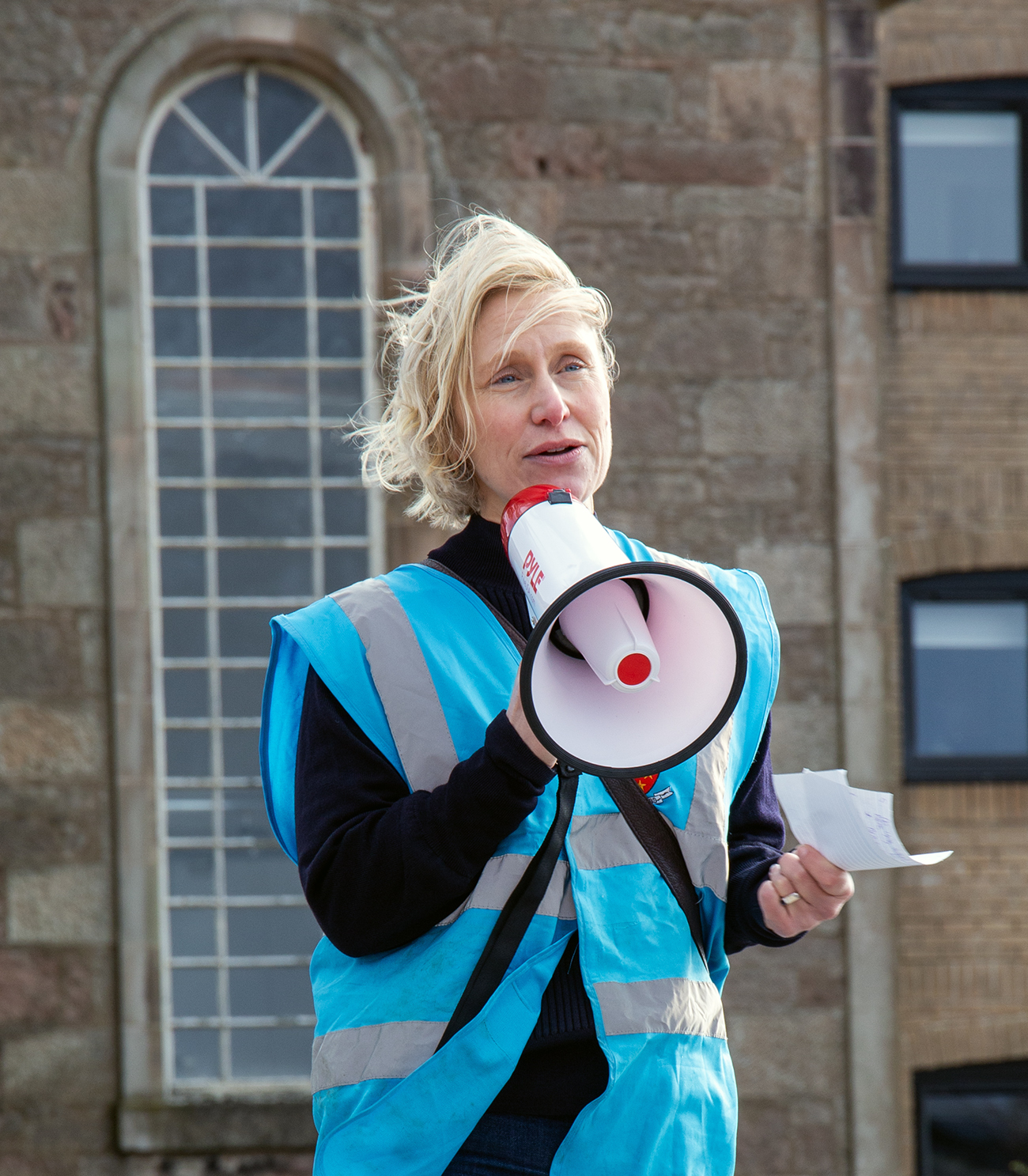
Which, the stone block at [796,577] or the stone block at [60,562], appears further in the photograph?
the stone block at [796,577]

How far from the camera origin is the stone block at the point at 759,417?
605cm

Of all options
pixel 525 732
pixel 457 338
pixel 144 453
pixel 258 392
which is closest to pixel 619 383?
pixel 258 392

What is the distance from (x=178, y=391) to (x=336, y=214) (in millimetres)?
1105

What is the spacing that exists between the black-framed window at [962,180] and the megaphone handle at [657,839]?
543cm

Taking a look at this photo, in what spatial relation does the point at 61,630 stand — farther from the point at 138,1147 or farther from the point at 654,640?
the point at 654,640

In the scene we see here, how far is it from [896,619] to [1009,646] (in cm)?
75

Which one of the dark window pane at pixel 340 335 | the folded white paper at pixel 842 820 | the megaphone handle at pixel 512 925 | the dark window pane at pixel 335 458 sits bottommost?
the megaphone handle at pixel 512 925

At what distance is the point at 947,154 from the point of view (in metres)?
6.76

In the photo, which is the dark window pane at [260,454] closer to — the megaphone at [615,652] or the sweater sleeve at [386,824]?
the sweater sleeve at [386,824]

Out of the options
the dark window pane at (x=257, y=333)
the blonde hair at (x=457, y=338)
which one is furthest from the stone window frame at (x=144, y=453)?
the blonde hair at (x=457, y=338)

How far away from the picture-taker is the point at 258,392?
6.10 metres

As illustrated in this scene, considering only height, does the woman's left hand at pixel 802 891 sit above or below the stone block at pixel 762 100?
below

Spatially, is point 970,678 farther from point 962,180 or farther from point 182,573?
point 182,573

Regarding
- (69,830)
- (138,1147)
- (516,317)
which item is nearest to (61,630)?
(69,830)
